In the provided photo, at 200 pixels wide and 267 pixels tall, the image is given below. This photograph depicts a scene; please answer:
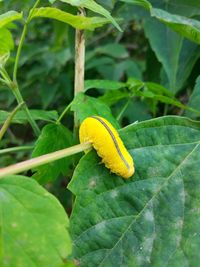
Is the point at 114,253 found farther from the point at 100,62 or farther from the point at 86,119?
the point at 100,62

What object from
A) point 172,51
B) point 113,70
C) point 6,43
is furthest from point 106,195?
point 113,70

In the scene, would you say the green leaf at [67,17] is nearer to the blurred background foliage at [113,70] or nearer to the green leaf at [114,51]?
the blurred background foliage at [113,70]

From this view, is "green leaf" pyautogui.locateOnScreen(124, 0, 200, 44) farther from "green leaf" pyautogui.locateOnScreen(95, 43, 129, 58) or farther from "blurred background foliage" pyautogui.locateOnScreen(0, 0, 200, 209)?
"green leaf" pyautogui.locateOnScreen(95, 43, 129, 58)

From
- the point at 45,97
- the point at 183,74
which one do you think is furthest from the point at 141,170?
the point at 45,97

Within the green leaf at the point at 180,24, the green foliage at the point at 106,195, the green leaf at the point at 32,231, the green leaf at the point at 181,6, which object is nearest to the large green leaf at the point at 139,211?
the green foliage at the point at 106,195

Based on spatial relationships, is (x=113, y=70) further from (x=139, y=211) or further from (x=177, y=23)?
(x=139, y=211)

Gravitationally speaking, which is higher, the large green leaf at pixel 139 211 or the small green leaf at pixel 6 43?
the small green leaf at pixel 6 43
